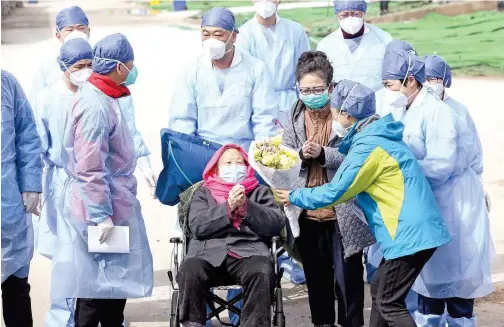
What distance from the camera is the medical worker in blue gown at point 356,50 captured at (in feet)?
24.4

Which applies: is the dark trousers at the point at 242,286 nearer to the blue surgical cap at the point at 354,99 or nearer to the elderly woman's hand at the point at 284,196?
the elderly woman's hand at the point at 284,196

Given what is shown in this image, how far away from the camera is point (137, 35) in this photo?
53.3 ft

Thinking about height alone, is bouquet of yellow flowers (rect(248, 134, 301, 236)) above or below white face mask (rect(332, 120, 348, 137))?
below

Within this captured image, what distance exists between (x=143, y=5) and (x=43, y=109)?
11.5 m

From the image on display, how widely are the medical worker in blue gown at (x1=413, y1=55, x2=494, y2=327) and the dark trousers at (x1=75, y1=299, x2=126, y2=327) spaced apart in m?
1.77

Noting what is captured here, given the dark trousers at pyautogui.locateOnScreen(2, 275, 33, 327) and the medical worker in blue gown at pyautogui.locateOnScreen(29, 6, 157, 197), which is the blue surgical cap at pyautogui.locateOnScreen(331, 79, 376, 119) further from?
the dark trousers at pyautogui.locateOnScreen(2, 275, 33, 327)

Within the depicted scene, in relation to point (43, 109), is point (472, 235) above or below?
below

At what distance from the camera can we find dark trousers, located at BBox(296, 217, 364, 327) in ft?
20.2

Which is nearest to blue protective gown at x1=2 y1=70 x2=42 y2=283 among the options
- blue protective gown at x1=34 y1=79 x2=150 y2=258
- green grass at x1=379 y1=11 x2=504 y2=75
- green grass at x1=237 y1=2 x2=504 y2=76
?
blue protective gown at x1=34 y1=79 x2=150 y2=258

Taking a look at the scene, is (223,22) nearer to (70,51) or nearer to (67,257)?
(70,51)

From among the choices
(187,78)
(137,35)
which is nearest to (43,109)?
(187,78)

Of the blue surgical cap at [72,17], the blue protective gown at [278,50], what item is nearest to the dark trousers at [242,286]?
the blue protective gown at [278,50]

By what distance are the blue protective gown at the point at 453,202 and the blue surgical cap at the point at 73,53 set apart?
6.39ft

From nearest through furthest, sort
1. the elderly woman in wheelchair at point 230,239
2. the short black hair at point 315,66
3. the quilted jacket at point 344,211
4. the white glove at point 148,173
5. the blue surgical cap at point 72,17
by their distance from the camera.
→ the elderly woman in wheelchair at point 230,239, the quilted jacket at point 344,211, the short black hair at point 315,66, the white glove at point 148,173, the blue surgical cap at point 72,17
